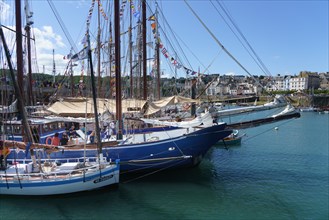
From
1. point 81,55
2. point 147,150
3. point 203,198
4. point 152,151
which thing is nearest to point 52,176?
point 147,150

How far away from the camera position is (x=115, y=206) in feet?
49.5

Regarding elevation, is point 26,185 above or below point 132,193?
above

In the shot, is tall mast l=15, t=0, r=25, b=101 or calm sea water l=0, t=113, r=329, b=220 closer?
calm sea water l=0, t=113, r=329, b=220

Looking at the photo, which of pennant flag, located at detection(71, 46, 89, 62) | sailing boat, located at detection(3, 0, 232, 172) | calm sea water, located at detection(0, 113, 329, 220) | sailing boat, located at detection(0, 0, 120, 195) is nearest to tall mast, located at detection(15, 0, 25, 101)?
sailing boat, located at detection(3, 0, 232, 172)

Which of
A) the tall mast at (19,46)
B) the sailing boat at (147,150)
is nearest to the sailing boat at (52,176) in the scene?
the sailing boat at (147,150)

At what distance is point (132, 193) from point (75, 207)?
3.46 metres

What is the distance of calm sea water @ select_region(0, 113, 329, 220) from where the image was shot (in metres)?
14.3

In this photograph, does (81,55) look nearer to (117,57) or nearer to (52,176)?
(117,57)

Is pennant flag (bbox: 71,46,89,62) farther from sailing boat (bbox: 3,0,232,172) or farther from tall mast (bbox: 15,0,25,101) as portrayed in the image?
tall mast (bbox: 15,0,25,101)

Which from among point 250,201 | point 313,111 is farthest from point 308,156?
point 313,111

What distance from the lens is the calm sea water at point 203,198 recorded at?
46.9ft

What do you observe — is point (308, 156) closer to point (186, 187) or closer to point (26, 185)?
point (186, 187)

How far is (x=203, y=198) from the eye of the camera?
16.5 m

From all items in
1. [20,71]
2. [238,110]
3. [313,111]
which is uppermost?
[20,71]
